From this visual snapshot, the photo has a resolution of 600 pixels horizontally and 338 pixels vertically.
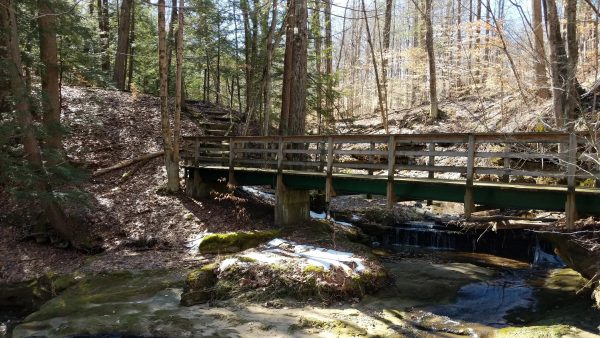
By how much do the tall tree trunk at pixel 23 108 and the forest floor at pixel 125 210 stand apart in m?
0.81

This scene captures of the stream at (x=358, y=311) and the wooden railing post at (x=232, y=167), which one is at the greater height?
the wooden railing post at (x=232, y=167)

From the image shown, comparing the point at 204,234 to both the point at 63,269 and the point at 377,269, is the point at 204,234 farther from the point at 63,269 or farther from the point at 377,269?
the point at 377,269

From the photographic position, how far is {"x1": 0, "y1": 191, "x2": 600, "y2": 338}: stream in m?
6.80

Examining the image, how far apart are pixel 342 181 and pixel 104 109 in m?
13.7

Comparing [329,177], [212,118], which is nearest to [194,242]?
[329,177]

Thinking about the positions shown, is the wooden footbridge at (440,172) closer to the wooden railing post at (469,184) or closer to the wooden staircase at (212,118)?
the wooden railing post at (469,184)

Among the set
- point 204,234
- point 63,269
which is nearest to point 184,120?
point 204,234

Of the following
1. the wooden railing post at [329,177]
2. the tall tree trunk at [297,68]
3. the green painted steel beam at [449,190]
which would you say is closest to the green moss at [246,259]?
the wooden railing post at [329,177]

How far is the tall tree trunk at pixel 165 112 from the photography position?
1272 cm

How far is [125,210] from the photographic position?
494 inches

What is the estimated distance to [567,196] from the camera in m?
7.89

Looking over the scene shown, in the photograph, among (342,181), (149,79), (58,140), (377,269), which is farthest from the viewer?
(149,79)

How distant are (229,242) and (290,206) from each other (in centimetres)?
261

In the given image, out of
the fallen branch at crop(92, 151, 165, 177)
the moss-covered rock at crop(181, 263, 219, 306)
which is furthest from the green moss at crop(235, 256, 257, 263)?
the fallen branch at crop(92, 151, 165, 177)
